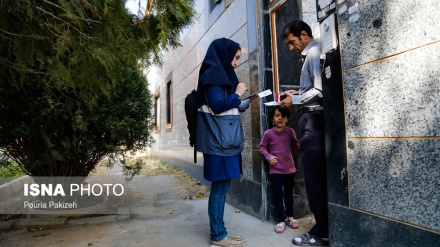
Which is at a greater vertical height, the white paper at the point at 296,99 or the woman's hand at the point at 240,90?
the woman's hand at the point at 240,90

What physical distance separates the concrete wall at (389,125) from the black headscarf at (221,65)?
0.95 m

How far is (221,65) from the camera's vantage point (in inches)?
109

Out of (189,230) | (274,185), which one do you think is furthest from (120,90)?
(274,185)

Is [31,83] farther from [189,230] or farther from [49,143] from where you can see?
[189,230]

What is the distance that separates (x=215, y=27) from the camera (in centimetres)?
542

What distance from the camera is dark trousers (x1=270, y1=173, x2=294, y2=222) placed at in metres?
3.31

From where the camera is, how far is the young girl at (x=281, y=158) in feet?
10.8

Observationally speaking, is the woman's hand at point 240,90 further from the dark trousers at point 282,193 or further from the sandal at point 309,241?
the sandal at point 309,241

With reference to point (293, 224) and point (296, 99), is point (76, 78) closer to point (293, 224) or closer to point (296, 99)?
point (296, 99)

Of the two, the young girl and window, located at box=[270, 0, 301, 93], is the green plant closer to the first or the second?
window, located at box=[270, 0, 301, 93]

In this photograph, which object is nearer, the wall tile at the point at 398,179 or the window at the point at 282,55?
the wall tile at the point at 398,179

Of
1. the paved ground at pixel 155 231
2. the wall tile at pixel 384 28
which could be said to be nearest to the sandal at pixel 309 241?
the paved ground at pixel 155 231

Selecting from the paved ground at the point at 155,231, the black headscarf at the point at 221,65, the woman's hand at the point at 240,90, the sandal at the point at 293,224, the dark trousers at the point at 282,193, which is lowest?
the paved ground at the point at 155,231

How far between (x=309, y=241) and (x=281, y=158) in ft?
2.95
